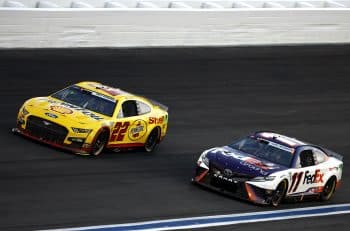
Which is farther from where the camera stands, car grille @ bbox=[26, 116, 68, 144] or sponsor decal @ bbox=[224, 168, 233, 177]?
car grille @ bbox=[26, 116, 68, 144]

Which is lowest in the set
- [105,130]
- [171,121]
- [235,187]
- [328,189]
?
[171,121]

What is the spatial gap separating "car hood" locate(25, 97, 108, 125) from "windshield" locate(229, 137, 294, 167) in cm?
276

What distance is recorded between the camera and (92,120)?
18.1 metres

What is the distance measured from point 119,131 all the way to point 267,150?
3008mm

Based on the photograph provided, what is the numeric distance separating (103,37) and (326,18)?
8764mm

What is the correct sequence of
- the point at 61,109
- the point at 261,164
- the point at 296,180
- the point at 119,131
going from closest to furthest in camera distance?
the point at 261,164 → the point at 296,180 → the point at 61,109 → the point at 119,131

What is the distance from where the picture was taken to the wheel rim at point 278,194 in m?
16.5

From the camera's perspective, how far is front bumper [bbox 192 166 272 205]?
16.3 m

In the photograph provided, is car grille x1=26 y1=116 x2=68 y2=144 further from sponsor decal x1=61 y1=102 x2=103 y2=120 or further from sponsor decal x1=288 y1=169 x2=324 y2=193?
sponsor decal x1=288 y1=169 x2=324 y2=193

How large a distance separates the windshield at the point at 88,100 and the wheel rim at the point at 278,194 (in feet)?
12.5

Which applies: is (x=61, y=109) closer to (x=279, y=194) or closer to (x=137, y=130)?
(x=137, y=130)

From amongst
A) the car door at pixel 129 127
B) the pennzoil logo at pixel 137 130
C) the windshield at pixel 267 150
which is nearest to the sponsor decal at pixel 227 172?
the windshield at pixel 267 150

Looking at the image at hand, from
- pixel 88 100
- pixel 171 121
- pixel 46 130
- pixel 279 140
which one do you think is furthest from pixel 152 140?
pixel 279 140

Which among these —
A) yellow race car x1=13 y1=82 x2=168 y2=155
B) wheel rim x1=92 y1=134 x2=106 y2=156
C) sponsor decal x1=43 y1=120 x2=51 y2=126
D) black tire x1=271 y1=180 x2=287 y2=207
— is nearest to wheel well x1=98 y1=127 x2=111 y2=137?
yellow race car x1=13 y1=82 x2=168 y2=155
